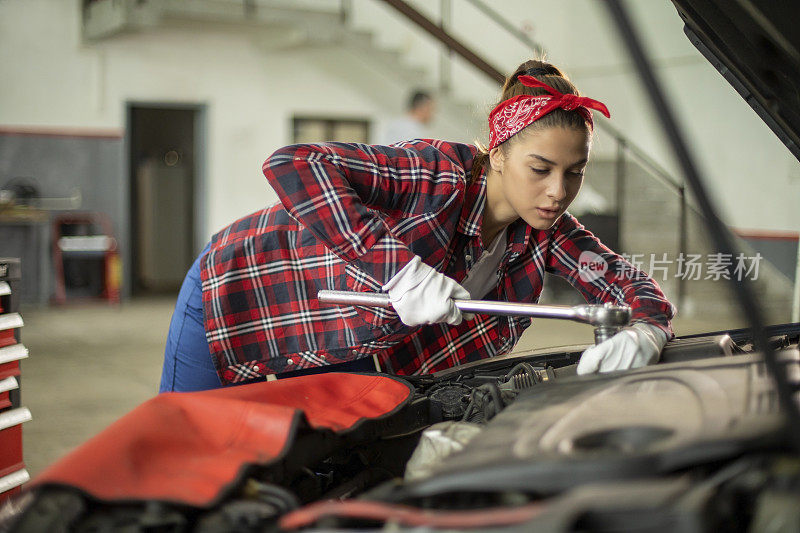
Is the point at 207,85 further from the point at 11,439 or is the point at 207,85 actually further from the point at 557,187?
the point at 557,187

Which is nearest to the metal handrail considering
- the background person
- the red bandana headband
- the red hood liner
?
the background person

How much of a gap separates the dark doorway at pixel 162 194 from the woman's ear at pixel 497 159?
761 cm

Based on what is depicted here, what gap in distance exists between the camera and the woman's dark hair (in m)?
1.64

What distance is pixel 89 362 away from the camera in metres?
5.55

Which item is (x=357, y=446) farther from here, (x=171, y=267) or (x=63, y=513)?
(x=171, y=267)

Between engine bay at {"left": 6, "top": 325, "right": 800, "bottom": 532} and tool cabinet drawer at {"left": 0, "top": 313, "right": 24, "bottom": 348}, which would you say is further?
tool cabinet drawer at {"left": 0, "top": 313, "right": 24, "bottom": 348}

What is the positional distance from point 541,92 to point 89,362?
186 inches

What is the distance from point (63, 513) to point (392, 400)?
0.61m

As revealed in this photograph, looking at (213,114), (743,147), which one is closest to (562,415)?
(743,147)

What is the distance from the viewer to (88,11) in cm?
810

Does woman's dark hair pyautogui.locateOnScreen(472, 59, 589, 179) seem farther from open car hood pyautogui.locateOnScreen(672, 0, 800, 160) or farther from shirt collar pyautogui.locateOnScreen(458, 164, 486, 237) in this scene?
open car hood pyautogui.locateOnScreen(672, 0, 800, 160)

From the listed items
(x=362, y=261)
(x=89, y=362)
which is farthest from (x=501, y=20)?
(x=362, y=261)

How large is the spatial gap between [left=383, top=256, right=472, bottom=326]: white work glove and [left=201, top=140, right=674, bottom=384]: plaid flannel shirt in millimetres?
73

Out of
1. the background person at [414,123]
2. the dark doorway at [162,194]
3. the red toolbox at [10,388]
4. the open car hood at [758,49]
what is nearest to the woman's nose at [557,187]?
the open car hood at [758,49]
